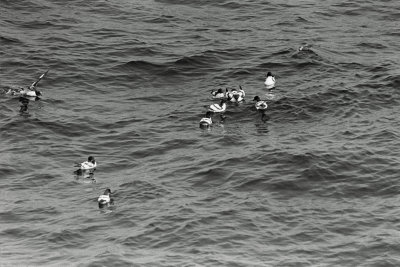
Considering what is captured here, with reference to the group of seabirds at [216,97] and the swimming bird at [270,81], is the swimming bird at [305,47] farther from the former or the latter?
the swimming bird at [270,81]

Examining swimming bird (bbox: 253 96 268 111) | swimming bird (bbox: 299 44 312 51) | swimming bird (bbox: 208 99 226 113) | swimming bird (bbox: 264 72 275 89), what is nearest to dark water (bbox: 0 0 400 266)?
swimming bird (bbox: 253 96 268 111)

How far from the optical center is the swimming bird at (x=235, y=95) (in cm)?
4393

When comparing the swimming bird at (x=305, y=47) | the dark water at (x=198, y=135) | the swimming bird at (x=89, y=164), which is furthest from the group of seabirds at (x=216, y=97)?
the swimming bird at (x=89, y=164)

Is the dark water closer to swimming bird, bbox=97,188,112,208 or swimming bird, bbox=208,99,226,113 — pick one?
swimming bird, bbox=97,188,112,208

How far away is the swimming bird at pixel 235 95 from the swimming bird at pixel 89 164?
9391 mm

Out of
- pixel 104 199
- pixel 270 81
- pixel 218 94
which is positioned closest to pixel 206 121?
pixel 218 94

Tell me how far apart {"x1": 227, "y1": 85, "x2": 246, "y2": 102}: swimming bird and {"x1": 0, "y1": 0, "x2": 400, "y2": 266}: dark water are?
0.55m

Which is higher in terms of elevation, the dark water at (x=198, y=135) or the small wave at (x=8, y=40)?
the small wave at (x=8, y=40)

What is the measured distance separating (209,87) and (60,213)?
16.1m

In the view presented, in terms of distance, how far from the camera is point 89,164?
3684 cm

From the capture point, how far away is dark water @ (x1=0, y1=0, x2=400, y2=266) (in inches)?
1200

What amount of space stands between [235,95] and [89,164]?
1033cm

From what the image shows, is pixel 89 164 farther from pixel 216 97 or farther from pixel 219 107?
pixel 216 97

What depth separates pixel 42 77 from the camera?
45438mm
